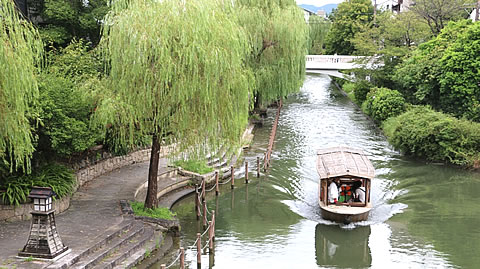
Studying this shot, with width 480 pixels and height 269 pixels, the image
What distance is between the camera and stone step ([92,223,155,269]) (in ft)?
45.4

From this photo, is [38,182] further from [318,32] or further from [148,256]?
[318,32]

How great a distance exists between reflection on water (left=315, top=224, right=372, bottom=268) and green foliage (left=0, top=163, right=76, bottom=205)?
8305 millimetres

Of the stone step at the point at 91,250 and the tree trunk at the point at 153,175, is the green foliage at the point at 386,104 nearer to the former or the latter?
the tree trunk at the point at 153,175

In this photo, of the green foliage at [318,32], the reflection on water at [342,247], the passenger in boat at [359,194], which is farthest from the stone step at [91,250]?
the green foliage at [318,32]

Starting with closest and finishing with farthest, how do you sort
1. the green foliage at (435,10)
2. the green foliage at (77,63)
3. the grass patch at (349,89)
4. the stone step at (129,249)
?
the stone step at (129,249) < the green foliage at (77,63) < the green foliage at (435,10) < the grass patch at (349,89)

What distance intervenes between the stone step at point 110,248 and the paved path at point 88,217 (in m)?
0.32

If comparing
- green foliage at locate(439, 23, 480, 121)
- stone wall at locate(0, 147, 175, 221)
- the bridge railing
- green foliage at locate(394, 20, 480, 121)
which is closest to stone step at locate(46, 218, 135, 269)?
stone wall at locate(0, 147, 175, 221)

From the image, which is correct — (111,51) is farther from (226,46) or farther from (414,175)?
(414,175)

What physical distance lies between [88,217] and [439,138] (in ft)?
63.8

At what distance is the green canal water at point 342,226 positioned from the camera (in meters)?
16.3

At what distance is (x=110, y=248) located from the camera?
14398 mm

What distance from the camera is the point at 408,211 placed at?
2094cm

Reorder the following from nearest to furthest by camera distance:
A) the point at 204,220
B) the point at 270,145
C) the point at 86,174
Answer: the point at 204,220
the point at 86,174
the point at 270,145

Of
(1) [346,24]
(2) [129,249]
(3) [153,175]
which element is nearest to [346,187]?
(3) [153,175]
